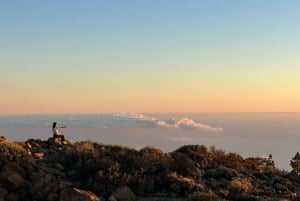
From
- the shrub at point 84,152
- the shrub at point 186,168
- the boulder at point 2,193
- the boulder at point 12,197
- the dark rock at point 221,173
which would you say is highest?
the shrub at point 84,152

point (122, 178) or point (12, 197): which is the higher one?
point (122, 178)

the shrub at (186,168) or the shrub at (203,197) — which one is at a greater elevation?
the shrub at (186,168)

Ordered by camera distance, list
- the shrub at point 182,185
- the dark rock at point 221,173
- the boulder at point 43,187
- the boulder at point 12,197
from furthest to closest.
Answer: the dark rock at point 221,173
the shrub at point 182,185
the boulder at point 43,187
the boulder at point 12,197

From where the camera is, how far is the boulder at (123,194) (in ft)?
70.1

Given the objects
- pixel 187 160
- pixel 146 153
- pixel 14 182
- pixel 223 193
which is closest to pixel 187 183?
pixel 223 193

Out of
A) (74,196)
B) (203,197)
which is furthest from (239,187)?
(74,196)

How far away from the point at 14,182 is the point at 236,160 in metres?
17.1

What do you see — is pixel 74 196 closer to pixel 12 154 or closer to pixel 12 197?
pixel 12 197

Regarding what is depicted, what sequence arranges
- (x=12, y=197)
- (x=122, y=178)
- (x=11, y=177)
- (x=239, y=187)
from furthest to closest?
(x=239, y=187) < (x=122, y=178) < (x=11, y=177) < (x=12, y=197)

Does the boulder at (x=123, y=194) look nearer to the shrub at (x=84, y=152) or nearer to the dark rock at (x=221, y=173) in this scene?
the shrub at (x=84, y=152)

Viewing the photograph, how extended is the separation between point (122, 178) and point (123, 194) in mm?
1452

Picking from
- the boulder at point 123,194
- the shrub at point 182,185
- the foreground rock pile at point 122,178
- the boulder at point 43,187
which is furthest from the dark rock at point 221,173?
the boulder at point 43,187

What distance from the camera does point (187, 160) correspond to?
26.7m

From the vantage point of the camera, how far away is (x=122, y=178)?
2294 cm
